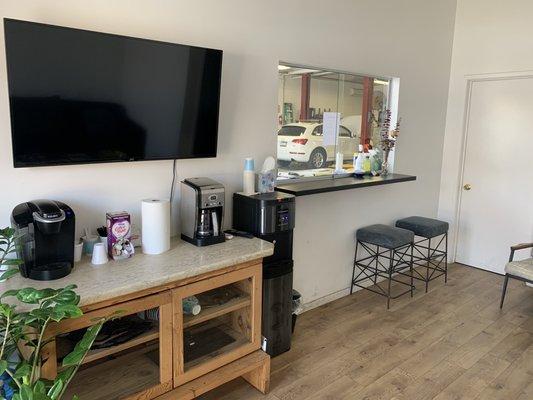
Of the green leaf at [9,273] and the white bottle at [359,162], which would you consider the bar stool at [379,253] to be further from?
the green leaf at [9,273]

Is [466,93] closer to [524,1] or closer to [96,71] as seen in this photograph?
[524,1]

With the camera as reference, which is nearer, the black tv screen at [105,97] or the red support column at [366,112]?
the black tv screen at [105,97]

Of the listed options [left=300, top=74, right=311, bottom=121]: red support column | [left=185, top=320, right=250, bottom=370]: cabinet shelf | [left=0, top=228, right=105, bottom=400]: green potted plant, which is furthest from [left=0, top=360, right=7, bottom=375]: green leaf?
[left=300, top=74, right=311, bottom=121]: red support column

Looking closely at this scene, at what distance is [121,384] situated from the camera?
193cm

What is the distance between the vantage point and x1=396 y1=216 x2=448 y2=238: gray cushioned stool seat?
381 cm

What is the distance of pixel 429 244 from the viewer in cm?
410

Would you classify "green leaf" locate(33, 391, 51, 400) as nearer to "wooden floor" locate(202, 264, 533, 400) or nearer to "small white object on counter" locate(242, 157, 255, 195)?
"wooden floor" locate(202, 264, 533, 400)

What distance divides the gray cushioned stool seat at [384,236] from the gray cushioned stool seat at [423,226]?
31cm

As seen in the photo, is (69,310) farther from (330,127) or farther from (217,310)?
(330,127)

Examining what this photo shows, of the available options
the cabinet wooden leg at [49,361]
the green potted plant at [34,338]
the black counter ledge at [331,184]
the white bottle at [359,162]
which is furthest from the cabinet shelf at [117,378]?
the white bottle at [359,162]

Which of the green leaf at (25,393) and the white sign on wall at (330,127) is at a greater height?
the white sign on wall at (330,127)

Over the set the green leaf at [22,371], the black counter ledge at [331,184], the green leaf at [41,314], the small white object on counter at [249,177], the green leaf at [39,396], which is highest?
the small white object on counter at [249,177]

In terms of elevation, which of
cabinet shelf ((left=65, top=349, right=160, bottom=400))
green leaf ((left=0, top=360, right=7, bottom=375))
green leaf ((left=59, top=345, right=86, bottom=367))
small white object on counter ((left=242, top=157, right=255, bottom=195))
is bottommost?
cabinet shelf ((left=65, top=349, right=160, bottom=400))

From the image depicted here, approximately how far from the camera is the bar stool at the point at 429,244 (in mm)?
3843
